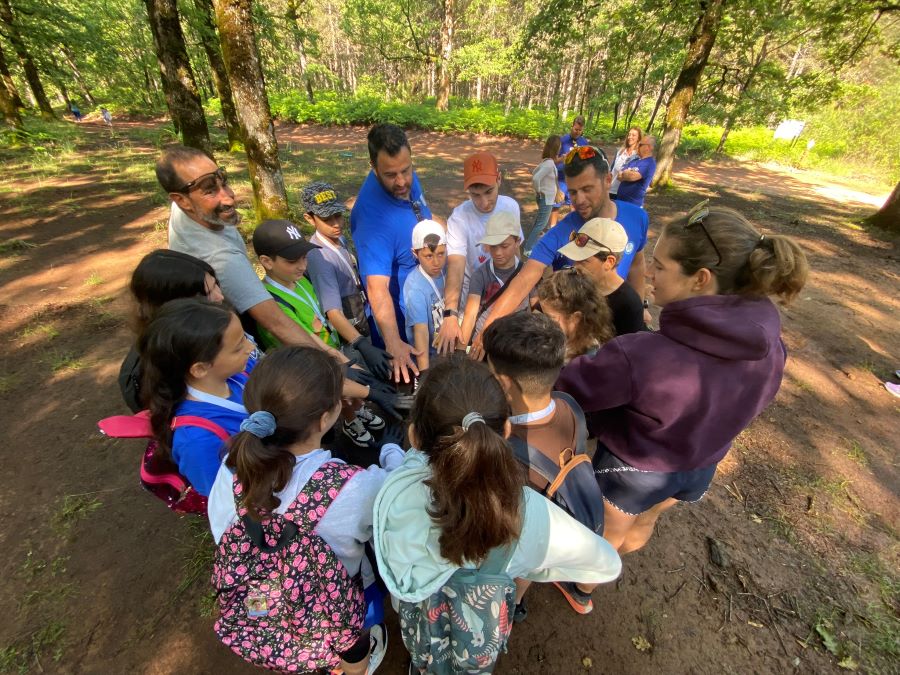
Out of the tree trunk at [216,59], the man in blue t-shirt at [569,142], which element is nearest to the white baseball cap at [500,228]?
the man in blue t-shirt at [569,142]

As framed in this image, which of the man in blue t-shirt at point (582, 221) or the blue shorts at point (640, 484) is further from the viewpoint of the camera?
the man in blue t-shirt at point (582, 221)

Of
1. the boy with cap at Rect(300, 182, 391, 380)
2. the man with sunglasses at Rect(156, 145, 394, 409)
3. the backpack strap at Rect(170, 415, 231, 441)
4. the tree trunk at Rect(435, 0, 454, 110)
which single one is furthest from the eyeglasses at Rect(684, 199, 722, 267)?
the tree trunk at Rect(435, 0, 454, 110)

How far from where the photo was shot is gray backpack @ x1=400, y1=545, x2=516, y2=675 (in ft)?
4.60

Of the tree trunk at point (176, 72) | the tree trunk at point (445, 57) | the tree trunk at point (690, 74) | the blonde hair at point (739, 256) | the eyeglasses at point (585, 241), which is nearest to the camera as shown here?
the blonde hair at point (739, 256)

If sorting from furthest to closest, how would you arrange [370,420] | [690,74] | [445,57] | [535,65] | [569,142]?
[535,65] < [445,57] < [690,74] < [569,142] < [370,420]

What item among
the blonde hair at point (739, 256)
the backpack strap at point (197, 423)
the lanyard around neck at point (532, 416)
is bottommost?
the backpack strap at point (197, 423)

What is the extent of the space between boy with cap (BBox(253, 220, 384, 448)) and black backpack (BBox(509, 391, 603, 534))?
1344 millimetres

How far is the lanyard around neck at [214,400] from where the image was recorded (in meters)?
1.69

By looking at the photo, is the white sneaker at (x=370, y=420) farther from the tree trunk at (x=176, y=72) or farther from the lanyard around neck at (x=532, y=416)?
the tree trunk at (x=176, y=72)

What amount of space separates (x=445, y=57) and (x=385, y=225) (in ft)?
80.5

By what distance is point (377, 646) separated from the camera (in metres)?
2.07

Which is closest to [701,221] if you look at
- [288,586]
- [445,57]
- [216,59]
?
[288,586]

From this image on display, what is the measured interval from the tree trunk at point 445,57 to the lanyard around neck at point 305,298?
24.1 meters

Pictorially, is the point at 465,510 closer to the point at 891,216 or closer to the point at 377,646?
the point at 377,646
